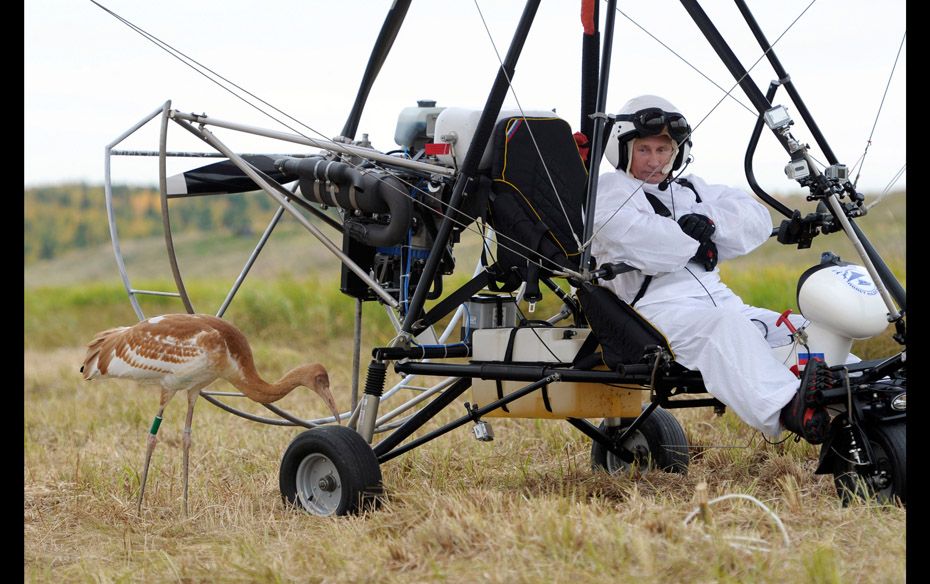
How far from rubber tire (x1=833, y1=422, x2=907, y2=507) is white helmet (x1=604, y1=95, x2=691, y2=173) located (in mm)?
1766

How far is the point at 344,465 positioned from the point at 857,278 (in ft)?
8.76

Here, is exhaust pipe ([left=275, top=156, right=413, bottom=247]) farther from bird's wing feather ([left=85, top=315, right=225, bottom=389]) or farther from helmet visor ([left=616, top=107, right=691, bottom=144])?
helmet visor ([left=616, top=107, right=691, bottom=144])

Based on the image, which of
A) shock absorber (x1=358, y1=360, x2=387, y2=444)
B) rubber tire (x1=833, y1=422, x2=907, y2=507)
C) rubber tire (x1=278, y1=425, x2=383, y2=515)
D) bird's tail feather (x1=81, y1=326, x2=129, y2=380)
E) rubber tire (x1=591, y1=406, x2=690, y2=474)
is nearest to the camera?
rubber tire (x1=833, y1=422, x2=907, y2=507)

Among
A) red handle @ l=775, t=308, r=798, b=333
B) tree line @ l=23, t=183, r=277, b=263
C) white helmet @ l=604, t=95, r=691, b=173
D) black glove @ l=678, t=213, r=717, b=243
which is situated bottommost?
tree line @ l=23, t=183, r=277, b=263

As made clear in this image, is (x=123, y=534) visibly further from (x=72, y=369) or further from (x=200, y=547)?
(x=72, y=369)

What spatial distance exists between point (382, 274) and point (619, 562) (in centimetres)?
269

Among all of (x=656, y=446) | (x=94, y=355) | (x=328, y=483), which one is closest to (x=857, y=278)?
(x=656, y=446)

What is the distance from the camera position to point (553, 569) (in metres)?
4.41

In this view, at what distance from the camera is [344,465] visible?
5.86 meters

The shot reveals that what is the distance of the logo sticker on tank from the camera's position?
5332 millimetres

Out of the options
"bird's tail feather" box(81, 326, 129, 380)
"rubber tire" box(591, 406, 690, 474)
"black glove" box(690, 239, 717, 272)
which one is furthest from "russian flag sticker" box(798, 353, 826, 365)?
"bird's tail feather" box(81, 326, 129, 380)

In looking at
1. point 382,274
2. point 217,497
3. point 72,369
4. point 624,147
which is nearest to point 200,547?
point 217,497

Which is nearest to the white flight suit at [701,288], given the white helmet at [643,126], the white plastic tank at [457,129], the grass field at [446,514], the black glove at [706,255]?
the black glove at [706,255]

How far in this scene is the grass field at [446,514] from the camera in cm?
448
